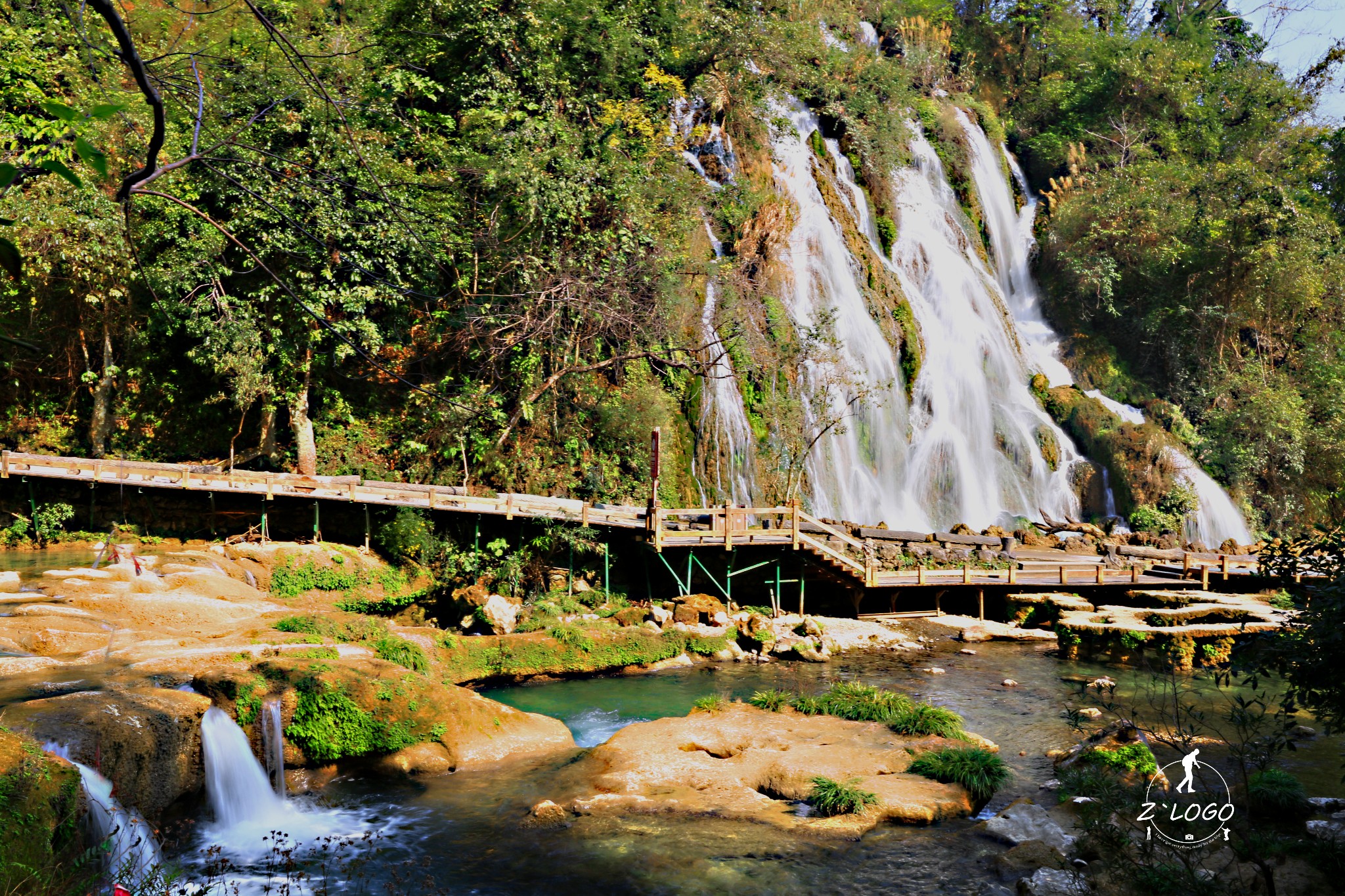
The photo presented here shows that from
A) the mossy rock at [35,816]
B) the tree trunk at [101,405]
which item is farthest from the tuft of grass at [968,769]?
the tree trunk at [101,405]

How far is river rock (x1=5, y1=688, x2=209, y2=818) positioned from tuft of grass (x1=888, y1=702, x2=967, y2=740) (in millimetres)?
10269

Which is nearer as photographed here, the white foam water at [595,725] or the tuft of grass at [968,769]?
the tuft of grass at [968,769]

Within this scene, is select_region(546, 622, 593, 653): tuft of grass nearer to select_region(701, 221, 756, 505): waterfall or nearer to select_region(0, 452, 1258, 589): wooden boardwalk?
select_region(0, 452, 1258, 589): wooden boardwalk

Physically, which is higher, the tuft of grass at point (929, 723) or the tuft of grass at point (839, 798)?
the tuft of grass at point (929, 723)

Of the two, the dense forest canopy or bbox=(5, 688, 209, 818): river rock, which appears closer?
bbox=(5, 688, 209, 818): river rock

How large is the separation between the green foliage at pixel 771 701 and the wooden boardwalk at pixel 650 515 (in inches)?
261

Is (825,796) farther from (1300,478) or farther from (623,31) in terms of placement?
(1300,478)

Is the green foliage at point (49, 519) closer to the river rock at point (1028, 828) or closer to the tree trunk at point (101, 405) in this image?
the tree trunk at point (101, 405)

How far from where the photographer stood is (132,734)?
10312 mm

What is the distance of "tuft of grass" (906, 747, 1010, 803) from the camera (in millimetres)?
12008

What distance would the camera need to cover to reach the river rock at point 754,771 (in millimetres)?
11438

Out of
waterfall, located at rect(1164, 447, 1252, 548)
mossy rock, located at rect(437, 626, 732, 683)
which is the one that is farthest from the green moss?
A: waterfall, located at rect(1164, 447, 1252, 548)

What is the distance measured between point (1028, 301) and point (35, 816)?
135 ft

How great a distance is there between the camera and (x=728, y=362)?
2892 centimetres
